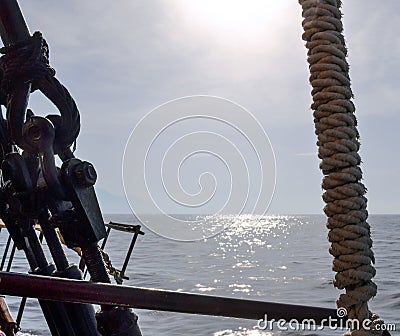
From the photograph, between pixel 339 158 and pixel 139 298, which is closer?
pixel 339 158

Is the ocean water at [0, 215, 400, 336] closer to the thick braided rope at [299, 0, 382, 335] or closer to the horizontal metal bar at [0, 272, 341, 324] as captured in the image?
the horizontal metal bar at [0, 272, 341, 324]

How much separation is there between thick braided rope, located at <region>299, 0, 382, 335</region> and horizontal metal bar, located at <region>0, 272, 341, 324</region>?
639 millimetres

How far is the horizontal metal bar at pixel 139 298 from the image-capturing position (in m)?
1.62

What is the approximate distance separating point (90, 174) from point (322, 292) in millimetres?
19105

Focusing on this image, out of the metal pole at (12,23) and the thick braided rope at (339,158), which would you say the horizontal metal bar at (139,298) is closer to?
the thick braided rope at (339,158)

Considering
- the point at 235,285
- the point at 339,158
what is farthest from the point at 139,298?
the point at 235,285

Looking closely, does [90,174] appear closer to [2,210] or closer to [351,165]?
[2,210]

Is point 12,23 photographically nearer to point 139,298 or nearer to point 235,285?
point 139,298

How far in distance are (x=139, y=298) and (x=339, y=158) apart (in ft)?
2.72

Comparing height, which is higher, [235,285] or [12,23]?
[235,285]

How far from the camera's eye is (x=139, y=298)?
65.9 inches

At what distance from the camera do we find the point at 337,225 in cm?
108

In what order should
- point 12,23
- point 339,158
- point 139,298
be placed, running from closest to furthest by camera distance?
1. point 339,158
2. point 139,298
3. point 12,23

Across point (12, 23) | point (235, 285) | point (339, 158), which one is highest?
point (235, 285)
